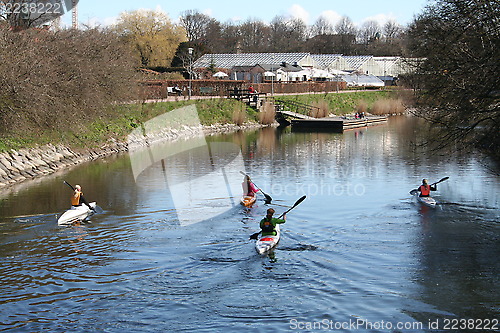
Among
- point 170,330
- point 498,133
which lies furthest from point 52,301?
point 498,133

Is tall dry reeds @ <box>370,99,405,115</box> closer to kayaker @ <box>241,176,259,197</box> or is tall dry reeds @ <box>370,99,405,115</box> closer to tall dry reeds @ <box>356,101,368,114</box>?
tall dry reeds @ <box>356,101,368,114</box>

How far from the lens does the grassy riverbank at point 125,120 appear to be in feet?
101

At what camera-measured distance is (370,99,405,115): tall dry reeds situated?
6806cm

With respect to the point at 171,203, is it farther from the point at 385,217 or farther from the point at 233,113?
the point at 233,113

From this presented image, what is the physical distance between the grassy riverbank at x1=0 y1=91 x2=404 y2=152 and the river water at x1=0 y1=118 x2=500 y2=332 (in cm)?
308

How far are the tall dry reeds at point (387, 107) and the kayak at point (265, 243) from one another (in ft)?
172

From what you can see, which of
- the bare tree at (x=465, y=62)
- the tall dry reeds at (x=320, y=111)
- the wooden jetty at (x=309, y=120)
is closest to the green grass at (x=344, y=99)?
the wooden jetty at (x=309, y=120)

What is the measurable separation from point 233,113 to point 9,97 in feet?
95.6

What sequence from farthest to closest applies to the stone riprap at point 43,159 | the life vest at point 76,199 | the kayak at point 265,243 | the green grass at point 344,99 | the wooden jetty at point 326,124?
the green grass at point 344,99
the wooden jetty at point 326,124
the stone riprap at point 43,159
the life vest at point 76,199
the kayak at point 265,243

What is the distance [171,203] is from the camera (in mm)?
23500

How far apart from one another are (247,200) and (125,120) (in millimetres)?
21388

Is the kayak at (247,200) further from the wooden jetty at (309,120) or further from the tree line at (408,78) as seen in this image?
the wooden jetty at (309,120)

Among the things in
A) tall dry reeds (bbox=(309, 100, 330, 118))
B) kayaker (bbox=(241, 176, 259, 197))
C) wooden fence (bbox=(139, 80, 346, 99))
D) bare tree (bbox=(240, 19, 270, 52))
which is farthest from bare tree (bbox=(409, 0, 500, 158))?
bare tree (bbox=(240, 19, 270, 52))

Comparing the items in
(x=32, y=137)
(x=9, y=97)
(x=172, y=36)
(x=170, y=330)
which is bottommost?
(x=170, y=330)
